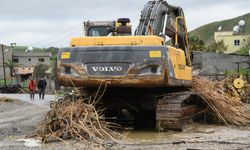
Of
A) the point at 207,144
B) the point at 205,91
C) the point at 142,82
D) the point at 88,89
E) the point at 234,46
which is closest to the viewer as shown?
the point at 207,144

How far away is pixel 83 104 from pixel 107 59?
3.65 feet

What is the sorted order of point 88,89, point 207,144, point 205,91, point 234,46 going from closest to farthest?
point 207,144
point 88,89
point 205,91
point 234,46

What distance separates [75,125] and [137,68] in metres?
1.86

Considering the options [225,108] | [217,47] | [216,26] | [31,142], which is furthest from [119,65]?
[216,26]

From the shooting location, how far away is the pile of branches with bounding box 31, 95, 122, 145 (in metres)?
10.3

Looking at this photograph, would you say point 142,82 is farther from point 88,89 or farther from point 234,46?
point 234,46

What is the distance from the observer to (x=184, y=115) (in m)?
12.5

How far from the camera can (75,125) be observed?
1052cm

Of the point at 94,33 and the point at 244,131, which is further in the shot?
the point at 94,33

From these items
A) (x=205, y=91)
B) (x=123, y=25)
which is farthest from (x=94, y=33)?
(x=205, y=91)

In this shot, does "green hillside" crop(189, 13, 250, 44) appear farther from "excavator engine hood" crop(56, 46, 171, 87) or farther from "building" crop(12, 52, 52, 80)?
"excavator engine hood" crop(56, 46, 171, 87)

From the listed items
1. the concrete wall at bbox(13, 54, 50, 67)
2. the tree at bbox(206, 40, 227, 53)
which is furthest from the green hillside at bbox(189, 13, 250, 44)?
the tree at bbox(206, 40, 227, 53)

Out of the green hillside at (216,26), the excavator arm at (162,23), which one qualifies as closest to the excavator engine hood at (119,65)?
the excavator arm at (162,23)

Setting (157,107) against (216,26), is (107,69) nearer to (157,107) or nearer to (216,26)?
(157,107)
